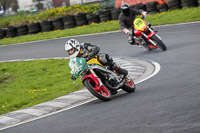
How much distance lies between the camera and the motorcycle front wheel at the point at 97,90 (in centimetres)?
816

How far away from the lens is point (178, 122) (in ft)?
18.4

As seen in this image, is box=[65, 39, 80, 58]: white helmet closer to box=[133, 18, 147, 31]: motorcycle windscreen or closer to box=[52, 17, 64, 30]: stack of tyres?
box=[133, 18, 147, 31]: motorcycle windscreen

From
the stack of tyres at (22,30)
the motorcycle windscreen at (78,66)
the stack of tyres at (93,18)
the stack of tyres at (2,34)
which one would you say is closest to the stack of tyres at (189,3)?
the stack of tyres at (93,18)

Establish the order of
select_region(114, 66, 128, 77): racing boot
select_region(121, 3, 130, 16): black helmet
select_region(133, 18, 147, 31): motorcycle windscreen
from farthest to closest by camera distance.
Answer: select_region(121, 3, 130, 16): black helmet → select_region(133, 18, 147, 31): motorcycle windscreen → select_region(114, 66, 128, 77): racing boot

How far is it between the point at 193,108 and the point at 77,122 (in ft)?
6.28

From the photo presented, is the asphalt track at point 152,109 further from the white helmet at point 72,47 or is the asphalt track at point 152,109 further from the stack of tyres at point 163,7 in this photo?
the stack of tyres at point 163,7

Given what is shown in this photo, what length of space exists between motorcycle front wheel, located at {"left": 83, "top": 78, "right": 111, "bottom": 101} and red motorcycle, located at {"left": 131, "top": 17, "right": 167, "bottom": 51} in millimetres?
6124

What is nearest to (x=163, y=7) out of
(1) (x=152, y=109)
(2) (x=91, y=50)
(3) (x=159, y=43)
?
(3) (x=159, y=43)

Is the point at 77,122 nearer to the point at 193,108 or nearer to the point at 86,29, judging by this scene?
the point at 193,108

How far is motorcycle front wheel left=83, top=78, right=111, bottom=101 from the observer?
816 cm

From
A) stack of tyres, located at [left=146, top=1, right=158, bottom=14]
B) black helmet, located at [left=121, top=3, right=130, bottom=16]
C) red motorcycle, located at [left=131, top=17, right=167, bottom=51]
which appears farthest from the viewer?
stack of tyres, located at [left=146, top=1, right=158, bottom=14]

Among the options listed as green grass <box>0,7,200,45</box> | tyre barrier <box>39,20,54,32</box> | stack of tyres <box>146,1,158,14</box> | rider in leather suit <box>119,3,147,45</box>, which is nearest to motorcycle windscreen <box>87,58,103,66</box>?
rider in leather suit <box>119,3,147,45</box>

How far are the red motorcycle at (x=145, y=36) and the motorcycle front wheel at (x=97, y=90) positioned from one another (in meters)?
6.12

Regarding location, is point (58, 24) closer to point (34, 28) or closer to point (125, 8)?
point (34, 28)
